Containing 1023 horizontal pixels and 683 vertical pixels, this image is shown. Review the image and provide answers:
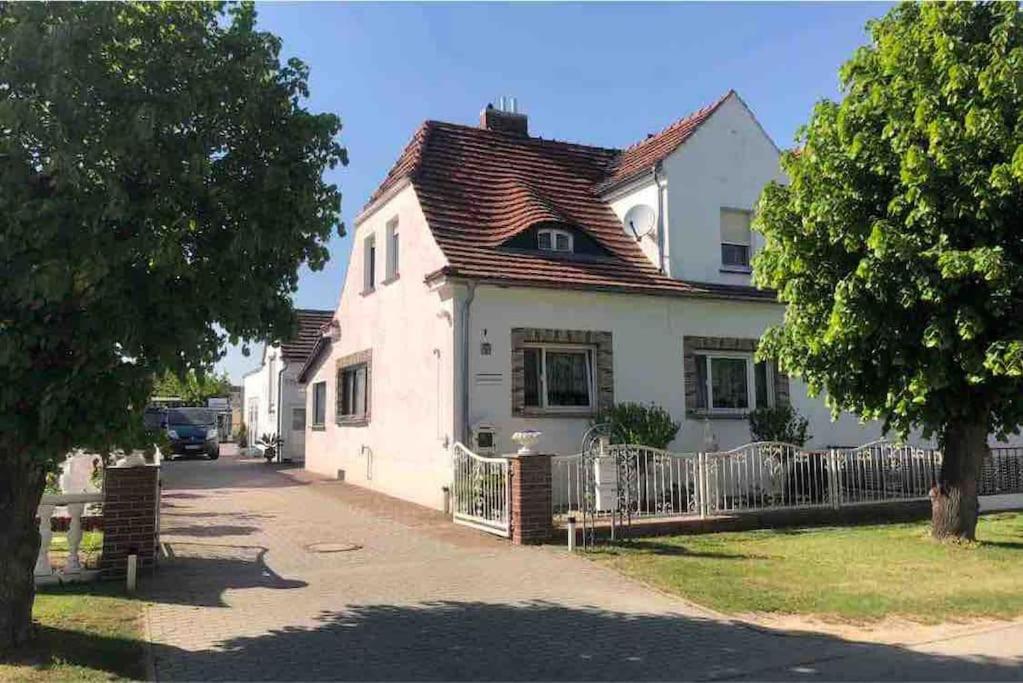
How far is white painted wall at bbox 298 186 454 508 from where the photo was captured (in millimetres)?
13984

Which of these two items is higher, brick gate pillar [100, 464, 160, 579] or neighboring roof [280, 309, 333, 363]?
neighboring roof [280, 309, 333, 363]

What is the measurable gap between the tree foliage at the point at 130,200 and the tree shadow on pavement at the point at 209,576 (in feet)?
8.56

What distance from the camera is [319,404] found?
23.1 meters

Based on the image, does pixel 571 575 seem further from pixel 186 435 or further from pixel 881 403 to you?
pixel 186 435

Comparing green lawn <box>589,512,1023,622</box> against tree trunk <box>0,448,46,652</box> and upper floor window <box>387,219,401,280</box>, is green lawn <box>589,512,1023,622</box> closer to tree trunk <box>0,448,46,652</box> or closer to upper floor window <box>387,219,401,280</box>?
tree trunk <box>0,448,46,652</box>

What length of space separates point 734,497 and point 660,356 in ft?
11.6

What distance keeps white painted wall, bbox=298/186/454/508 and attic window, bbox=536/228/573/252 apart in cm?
220

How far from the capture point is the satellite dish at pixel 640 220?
16.3m

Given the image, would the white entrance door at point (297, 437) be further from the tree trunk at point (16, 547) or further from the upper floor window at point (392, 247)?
the tree trunk at point (16, 547)

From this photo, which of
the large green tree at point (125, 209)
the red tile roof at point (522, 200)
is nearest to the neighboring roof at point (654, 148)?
the red tile roof at point (522, 200)

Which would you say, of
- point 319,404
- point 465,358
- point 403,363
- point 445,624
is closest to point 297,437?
point 319,404

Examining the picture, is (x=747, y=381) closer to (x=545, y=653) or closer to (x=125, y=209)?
(x=545, y=653)

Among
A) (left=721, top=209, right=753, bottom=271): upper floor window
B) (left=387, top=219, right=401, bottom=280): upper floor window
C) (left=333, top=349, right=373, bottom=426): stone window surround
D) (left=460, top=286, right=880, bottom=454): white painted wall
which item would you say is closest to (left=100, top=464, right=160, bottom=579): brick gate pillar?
(left=460, top=286, right=880, bottom=454): white painted wall

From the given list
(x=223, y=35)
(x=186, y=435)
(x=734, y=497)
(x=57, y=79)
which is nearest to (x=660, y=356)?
(x=734, y=497)
